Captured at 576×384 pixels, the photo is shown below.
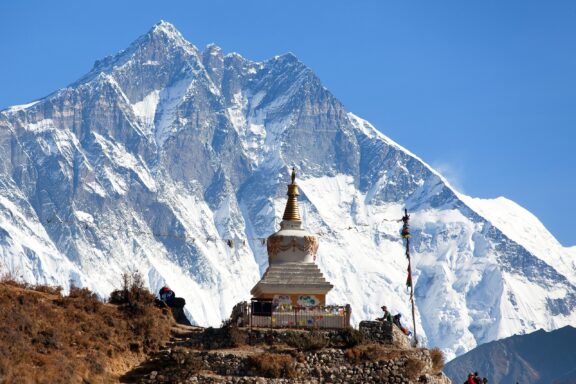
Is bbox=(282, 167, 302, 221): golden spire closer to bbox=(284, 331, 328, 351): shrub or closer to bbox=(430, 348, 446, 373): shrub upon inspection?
bbox=(430, 348, 446, 373): shrub

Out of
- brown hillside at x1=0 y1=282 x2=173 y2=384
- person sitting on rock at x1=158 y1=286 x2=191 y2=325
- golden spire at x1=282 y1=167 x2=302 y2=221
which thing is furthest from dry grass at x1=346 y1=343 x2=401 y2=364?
golden spire at x1=282 y1=167 x2=302 y2=221

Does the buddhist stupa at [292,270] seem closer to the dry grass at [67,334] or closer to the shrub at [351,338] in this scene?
the shrub at [351,338]

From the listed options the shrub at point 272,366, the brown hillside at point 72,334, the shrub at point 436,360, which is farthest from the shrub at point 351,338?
the brown hillside at point 72,334

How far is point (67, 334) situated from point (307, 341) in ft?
27.7

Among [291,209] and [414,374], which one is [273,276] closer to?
[291,209]

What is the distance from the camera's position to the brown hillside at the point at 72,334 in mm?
49500

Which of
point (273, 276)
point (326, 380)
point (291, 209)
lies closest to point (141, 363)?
point (326, 380)

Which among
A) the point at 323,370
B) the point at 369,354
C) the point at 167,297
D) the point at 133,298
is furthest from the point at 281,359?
the point at 167,297

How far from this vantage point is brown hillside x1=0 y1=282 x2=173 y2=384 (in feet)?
162

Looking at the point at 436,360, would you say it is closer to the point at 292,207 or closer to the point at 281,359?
the point at 281,359

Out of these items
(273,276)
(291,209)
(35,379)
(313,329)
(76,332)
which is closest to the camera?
(35,379)

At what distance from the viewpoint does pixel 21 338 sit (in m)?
50.6

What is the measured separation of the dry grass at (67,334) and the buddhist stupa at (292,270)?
7.92 meters

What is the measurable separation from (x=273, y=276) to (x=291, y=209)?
6580 mm
